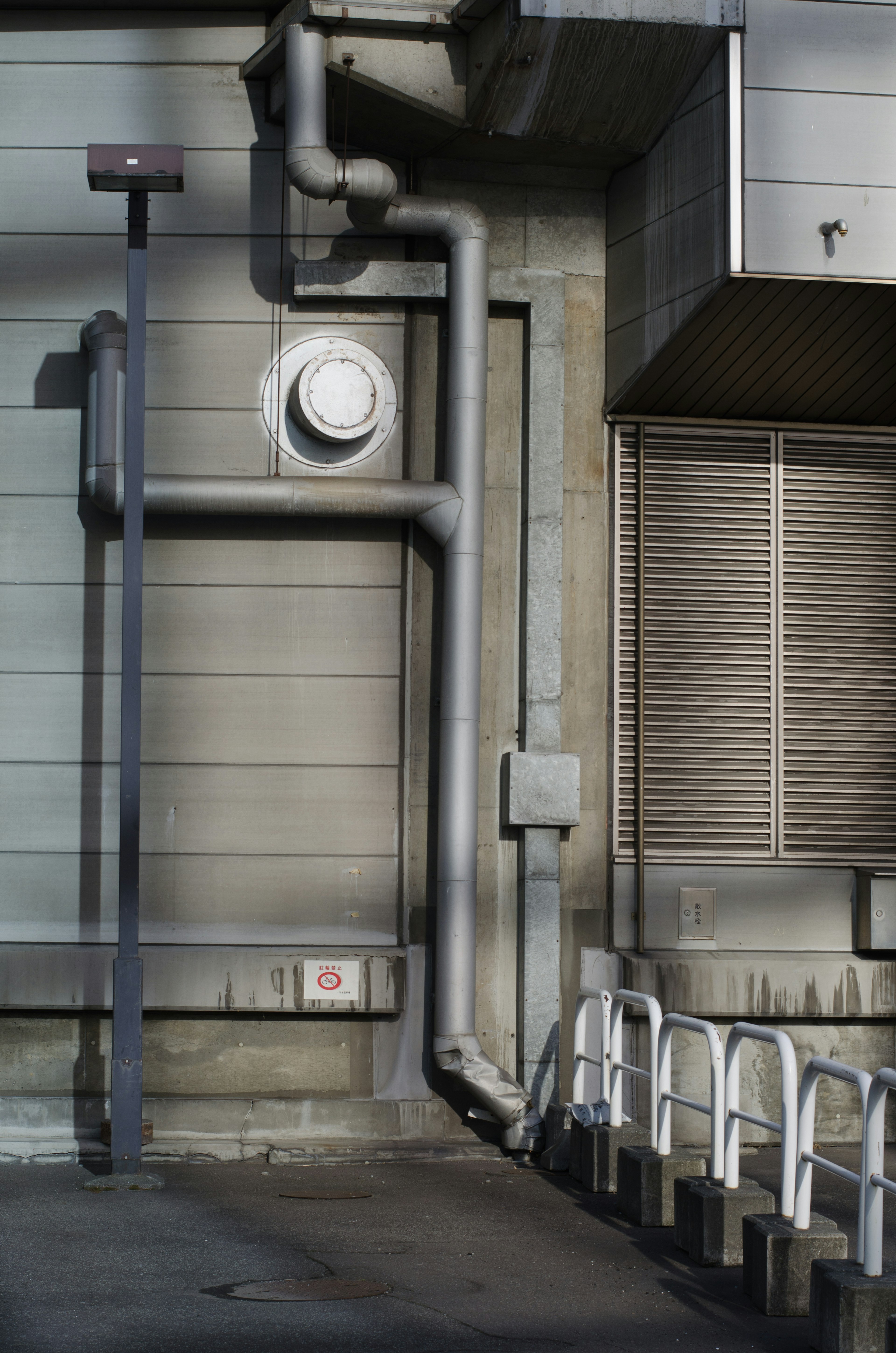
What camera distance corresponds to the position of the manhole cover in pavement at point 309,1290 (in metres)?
5.92

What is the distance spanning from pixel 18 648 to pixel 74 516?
1.12m

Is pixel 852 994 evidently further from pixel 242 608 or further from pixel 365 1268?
pixel 242 608

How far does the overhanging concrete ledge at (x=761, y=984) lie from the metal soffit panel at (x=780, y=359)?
175 inches

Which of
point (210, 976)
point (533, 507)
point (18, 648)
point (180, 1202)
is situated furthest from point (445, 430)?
point (180, 1202)

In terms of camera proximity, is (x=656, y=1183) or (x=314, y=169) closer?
(x=656, y=1183)

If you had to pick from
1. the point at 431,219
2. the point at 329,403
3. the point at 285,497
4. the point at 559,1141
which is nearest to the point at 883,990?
the point at 559,1141

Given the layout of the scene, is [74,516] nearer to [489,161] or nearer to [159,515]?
[159,515]

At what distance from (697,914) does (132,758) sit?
15.4 feet

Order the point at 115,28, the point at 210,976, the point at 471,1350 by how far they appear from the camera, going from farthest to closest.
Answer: the point at 115,28 < the point at 210,976 < the point at 471,1350

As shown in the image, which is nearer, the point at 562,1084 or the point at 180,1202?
the point at 180,1202

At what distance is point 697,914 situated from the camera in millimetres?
10242

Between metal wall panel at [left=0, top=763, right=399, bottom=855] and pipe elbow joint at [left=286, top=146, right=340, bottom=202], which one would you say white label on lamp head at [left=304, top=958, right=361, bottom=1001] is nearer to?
metal wall panel at [left=0, top=763, right=399, bottom=855]

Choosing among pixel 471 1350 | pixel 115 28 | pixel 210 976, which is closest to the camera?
pixel 471 1350

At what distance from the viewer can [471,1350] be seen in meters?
5.26
